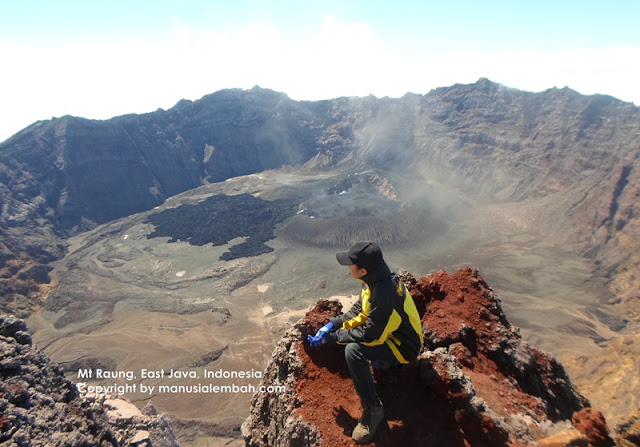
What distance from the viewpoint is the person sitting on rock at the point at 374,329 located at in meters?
3.68

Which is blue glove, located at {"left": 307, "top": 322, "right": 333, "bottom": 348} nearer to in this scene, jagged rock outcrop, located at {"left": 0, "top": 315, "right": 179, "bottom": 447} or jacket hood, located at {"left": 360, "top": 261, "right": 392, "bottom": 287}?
jacket hood, located at {"left": 360, "top": 261, "right": 392, "bottom": 287}

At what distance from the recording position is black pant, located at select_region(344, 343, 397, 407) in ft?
12.6

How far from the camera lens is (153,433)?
6789 millimetres

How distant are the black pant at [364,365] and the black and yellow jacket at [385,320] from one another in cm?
8

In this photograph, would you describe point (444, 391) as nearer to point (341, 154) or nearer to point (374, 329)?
point (374, 329)

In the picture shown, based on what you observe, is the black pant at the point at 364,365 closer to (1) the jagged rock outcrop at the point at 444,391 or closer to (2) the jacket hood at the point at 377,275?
(1) the jagged rock outcrop at the point at 444,391

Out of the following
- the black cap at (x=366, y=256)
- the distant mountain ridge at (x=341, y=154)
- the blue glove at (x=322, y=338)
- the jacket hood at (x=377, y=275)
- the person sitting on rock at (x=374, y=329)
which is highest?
the black cap at (x=366, y=256)

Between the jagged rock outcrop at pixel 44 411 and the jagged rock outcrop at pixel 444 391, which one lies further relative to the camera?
the jagged rock outcrop at pixel 44 411

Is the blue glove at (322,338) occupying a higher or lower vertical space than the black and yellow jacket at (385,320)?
lower

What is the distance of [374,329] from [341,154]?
3152 inches

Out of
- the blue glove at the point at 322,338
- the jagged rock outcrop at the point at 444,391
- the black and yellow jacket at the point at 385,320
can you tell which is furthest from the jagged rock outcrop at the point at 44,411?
the black and yellow jacket at the point at 385,320

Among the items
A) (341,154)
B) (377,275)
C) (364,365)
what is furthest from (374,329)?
(341,154)

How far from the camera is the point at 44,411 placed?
187 inches

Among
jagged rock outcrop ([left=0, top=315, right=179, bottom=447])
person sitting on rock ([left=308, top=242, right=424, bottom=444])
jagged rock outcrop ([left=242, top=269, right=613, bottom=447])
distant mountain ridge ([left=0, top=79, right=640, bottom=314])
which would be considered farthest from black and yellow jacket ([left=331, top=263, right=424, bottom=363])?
distant mountain ridge ([left=0, top=79, right=640, bottom=314])
